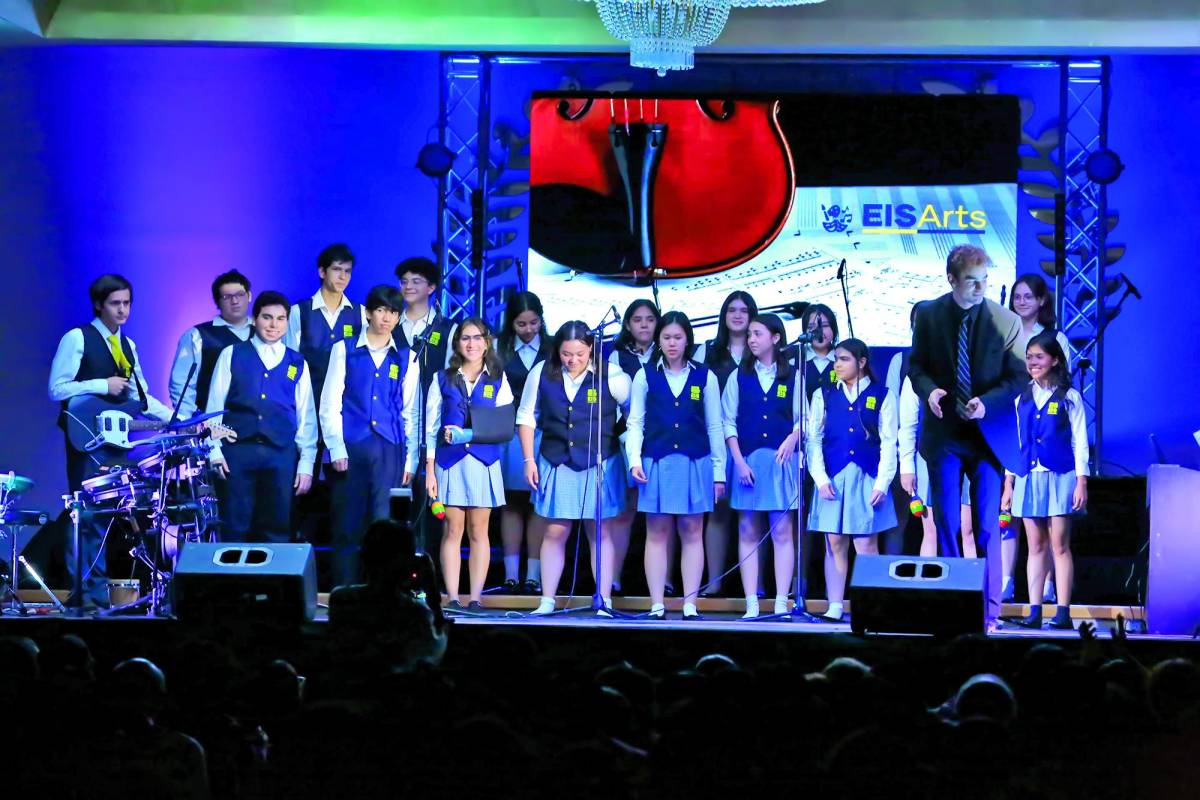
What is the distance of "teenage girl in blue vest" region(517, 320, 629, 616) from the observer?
8.04 metres

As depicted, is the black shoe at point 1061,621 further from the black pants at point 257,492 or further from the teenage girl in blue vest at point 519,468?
the black pants at point 257,492

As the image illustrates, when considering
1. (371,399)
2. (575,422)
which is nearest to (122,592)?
(371,399)

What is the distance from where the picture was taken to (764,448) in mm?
8102

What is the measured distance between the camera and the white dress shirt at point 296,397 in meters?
8.31

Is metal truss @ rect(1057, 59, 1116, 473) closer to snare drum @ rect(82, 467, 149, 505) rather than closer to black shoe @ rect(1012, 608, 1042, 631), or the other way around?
black shoe @ rect(1012, 608, 1042, 631)

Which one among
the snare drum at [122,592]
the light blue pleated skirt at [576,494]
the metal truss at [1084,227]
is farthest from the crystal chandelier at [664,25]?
the snare drum at [122,592]

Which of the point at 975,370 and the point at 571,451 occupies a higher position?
the point at 975,370

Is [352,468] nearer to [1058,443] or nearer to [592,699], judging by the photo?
[1058,443]

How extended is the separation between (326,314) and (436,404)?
3.34 feet

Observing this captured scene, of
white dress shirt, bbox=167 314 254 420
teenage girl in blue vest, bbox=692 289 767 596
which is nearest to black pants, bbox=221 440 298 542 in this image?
white dress shirt, bbox=167 314 254 420

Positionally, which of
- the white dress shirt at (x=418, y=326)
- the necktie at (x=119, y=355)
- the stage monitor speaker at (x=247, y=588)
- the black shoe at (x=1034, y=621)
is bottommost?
the black shoe at (x=1034, y=621)

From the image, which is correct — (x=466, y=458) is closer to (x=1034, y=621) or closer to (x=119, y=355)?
(x=119, y=355)

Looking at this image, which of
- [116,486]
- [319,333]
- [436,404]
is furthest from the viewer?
[319,333]

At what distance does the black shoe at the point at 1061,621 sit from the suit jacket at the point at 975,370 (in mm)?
750
